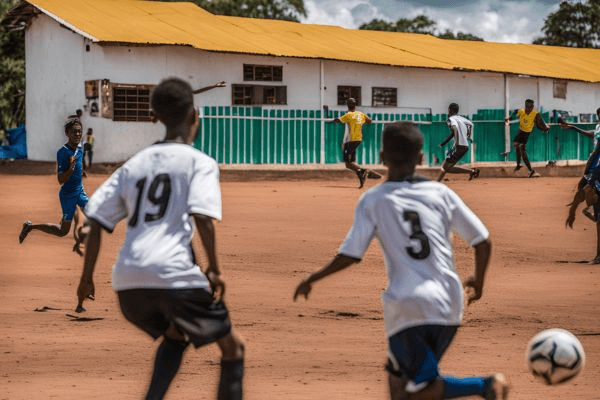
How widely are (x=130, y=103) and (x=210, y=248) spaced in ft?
83.9

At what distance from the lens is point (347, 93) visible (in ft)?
112

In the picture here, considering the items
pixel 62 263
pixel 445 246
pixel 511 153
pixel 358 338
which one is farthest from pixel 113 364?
pixel 511 153

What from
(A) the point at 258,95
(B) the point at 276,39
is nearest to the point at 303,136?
(A) the point at 258,95

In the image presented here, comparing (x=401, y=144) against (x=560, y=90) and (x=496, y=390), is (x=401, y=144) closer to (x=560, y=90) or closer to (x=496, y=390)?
A: (x=496, y=390)

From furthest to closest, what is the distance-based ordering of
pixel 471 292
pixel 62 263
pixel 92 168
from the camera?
1. pixel 92 168
2. pixel 62 263
3. pixel 471 292

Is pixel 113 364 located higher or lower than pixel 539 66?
lower

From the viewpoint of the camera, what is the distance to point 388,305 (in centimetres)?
512

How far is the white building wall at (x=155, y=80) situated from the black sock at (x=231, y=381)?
24641mm

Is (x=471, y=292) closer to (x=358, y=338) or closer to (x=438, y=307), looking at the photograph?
(x=438, y=307)

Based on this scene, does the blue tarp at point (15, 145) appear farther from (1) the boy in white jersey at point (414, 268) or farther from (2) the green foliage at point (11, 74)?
(1) the boy in white jersey at point (414, 268)

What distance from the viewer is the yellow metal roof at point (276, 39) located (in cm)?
3069

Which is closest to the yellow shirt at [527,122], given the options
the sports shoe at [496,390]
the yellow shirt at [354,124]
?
the yellow shirt at [354,124]

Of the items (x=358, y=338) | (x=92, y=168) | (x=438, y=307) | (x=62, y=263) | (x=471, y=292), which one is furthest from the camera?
(x=92, y=168)

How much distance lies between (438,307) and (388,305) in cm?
21
